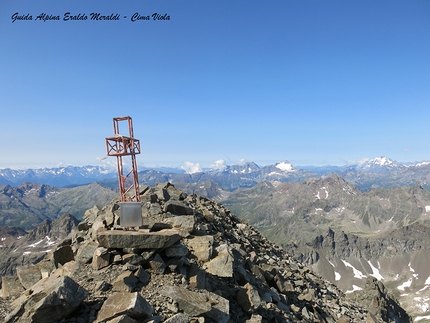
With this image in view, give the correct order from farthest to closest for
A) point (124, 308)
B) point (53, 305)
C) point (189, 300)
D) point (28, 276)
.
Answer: point (28, 276) < point (189, 300) < point (124, 308) < point (53, 305)

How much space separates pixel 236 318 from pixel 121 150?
14.1 m

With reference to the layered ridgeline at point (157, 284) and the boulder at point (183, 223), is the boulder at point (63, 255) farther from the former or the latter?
the boulder at point (183, 223)

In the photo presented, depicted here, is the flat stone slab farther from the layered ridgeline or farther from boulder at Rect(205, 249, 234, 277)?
boulder at Rect(205, 249, 234, 277)

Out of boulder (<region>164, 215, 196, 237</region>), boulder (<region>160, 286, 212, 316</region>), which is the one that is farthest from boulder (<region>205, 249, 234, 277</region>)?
boulder (<region>160, 286, 212, 316</region>)

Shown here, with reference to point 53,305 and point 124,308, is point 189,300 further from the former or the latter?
point 53,305

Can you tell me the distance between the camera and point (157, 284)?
13945 mm

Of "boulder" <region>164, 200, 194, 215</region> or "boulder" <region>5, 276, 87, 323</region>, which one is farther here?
"boulder" <region>164, 200, 194, 215</region>

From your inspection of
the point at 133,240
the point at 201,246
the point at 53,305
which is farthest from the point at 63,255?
the point at 53,305

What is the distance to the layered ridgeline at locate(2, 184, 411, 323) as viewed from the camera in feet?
37.3

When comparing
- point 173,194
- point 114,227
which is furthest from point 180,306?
point 173,194

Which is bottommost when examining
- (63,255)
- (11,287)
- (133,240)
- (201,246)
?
(11,287)

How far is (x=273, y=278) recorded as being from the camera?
23016 millimetres

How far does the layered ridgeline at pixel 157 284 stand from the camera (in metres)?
11.4

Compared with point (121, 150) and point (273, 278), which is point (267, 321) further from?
point (121, 150)
